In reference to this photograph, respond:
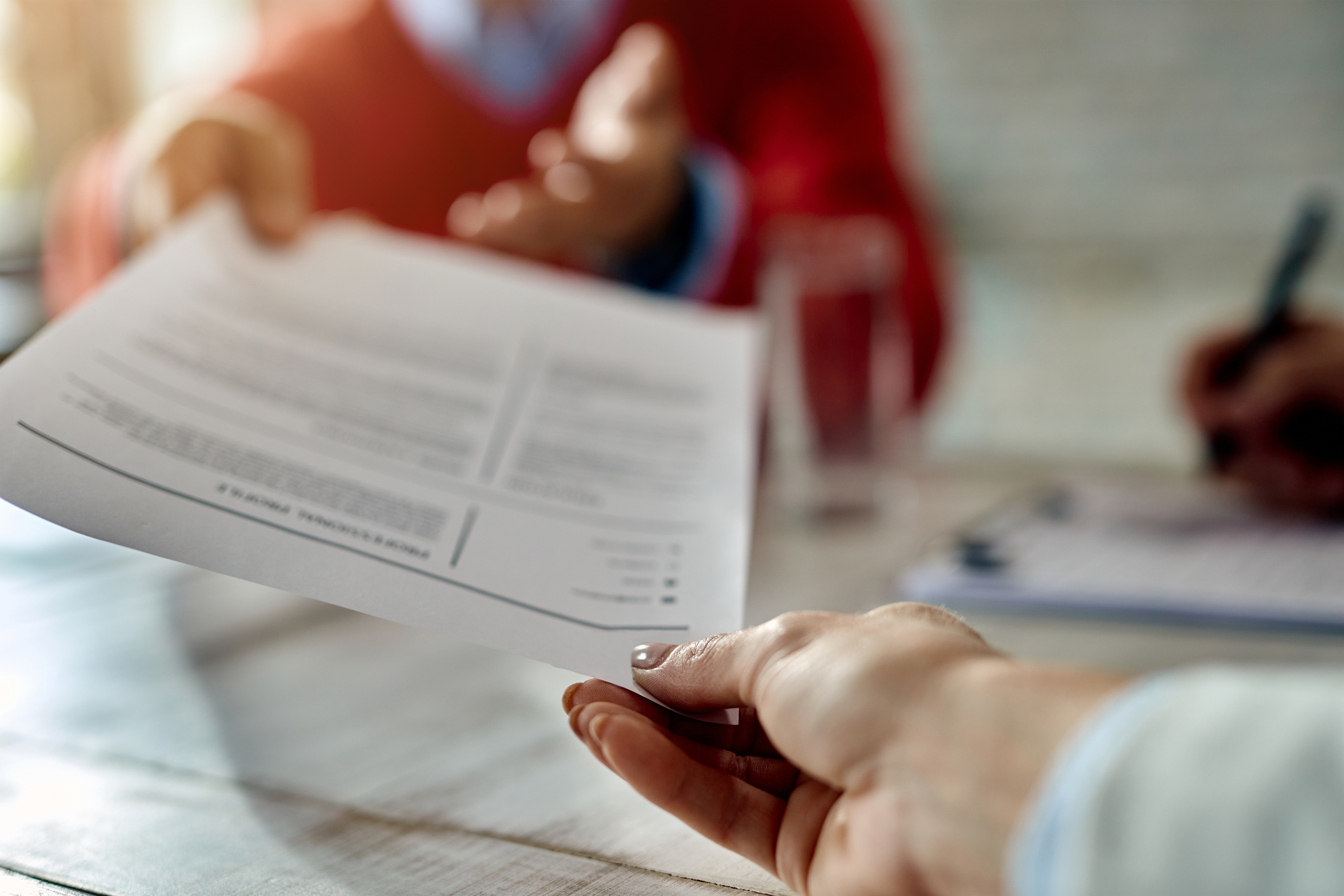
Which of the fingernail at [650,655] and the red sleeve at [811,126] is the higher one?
the red sleeve at [811,126]

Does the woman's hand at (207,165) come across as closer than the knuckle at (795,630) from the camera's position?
No

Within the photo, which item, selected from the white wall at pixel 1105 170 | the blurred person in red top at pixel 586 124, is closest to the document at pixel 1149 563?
the blurred person in red top at pixel 586 124

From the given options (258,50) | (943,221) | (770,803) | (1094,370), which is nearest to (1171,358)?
(1094,370)

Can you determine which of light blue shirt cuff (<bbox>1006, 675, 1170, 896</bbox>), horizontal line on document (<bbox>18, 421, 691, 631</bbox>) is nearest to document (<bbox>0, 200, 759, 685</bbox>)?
horizontal line on document (<bbox>18, 421, 691, 631</bbox>)

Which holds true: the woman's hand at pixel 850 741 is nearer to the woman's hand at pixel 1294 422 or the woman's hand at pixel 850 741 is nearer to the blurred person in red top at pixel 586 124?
the woman's hand at pixel 1294 422

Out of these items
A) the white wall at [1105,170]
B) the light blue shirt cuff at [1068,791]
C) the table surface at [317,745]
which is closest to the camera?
the light blue shirt cuff at [1068,791]

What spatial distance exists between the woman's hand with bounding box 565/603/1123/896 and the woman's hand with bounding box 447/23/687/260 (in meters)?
0.46

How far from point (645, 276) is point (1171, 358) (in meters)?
2.12

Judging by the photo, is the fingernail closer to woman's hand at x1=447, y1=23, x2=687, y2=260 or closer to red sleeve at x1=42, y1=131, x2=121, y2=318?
woman's hand at x1=447, y1=23, x2=687, y2=260

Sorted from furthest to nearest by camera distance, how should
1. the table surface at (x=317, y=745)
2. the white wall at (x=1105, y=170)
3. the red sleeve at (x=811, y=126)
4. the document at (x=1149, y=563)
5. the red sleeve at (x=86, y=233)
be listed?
the white wall at (x=1105, y=170), the red sleeve at (x=811, y=126), the red sleeve at (x=86, y=233), the document at (x=1149, y=563), the table surface at (x=317, y=745)

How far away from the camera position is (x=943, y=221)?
305 cm

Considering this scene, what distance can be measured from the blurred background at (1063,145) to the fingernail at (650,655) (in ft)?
7.57

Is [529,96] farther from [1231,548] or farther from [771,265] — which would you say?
[1231,548]

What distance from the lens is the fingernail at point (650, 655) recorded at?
233mm
